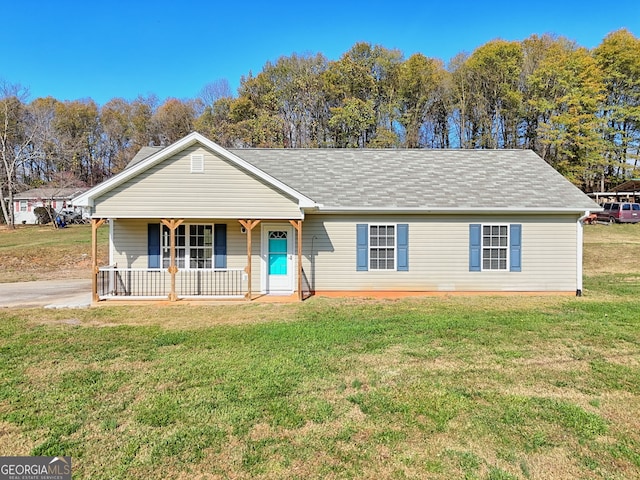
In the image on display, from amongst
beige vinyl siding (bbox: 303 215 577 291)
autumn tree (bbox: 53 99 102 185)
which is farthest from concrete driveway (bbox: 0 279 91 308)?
autumn tree (bbox: 53 99 102 185)

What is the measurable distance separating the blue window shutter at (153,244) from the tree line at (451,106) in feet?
74.9

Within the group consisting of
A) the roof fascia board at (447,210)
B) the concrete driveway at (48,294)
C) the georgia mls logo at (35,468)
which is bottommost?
the georgia mls logo at (35,468)

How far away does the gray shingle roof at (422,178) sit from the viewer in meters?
12.0

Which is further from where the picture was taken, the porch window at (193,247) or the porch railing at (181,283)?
the porch window at (193,247)

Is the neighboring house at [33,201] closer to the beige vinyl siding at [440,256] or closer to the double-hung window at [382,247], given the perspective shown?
the beige vinyl siding at [440,256]

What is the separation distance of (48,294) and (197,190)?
222 inches

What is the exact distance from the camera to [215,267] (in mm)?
11953

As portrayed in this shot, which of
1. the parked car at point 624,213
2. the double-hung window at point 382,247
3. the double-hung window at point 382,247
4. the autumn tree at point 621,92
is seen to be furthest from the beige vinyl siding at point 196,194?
the autumn tree at point 621,92

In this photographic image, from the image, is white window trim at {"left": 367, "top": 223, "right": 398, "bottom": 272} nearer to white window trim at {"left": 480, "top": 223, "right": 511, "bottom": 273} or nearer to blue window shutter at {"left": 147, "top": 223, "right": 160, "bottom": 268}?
white window trim at {"left": 480, "top": 223, "right": 511, "bottom": 273}

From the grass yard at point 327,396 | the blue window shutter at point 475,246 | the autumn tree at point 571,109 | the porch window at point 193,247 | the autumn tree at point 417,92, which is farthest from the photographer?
the autumn tree at point 417,92

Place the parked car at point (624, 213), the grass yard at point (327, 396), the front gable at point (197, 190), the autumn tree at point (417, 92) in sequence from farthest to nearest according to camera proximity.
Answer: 1. the autumn tree at point (417, 92)
2. the parked car at point (624, 213)
3. the front gable at point (197, 190)
4. the grass yard at point (327, 396)

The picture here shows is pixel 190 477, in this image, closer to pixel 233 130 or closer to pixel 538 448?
pixel 538 448

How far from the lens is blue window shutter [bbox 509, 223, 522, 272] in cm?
1201

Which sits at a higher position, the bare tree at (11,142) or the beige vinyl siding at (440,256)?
the bare tree at (11,142)
